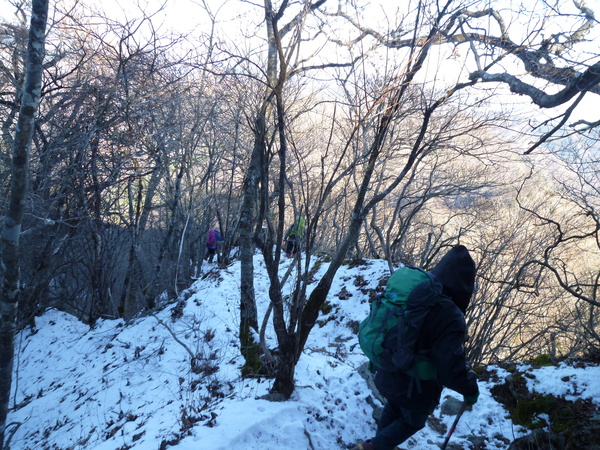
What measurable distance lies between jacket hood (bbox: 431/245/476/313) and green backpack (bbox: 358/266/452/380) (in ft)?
0.39

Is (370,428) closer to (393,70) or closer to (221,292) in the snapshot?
(393,70)

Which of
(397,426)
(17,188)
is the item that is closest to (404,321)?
(397,426)

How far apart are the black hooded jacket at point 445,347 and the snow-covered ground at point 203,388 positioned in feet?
3.51

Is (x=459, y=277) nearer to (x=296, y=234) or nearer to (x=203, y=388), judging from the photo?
(x=296, y=234)

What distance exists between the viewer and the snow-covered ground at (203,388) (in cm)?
311

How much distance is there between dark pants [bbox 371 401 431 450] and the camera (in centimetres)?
239

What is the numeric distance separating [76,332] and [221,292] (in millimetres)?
3698

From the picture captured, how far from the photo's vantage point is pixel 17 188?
446 cm

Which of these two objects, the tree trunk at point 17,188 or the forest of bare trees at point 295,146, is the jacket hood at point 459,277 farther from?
the tree trunk at point 17,188

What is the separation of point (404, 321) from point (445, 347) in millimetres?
276

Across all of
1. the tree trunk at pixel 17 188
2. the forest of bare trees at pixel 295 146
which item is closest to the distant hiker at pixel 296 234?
the forest of bare trees at pixel 295 146

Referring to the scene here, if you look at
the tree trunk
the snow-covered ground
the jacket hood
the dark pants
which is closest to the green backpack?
the jacket hood

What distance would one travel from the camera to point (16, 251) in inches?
181

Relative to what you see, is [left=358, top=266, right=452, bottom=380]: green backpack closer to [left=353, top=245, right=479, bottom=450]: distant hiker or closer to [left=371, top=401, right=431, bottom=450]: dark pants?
[left=353, top=245, right=479, bottom=450]: distant hiker
